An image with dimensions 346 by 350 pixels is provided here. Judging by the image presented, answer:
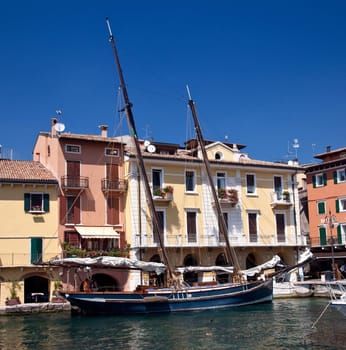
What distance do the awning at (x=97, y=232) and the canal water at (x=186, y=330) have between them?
6786 mm

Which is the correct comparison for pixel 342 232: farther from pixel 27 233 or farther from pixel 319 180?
pixel 27 233

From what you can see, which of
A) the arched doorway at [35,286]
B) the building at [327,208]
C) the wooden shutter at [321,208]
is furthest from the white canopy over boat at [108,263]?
the wooden shutter at [321,208]

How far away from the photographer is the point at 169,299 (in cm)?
3369

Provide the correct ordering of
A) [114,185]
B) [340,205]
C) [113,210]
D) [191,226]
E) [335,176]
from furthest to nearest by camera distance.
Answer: [335,176]
[340,205]
[191,226]
[114,185]
[113,210]

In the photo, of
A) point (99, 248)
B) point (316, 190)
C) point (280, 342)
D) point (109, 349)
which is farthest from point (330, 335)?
point (316, 190)

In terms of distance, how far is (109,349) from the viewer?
71.1ft

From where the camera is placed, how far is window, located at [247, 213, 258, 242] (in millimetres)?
45656

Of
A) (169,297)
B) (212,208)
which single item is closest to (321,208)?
(212,208)

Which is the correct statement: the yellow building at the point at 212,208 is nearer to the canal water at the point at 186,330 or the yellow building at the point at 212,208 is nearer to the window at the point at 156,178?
the window at the point at 156,178

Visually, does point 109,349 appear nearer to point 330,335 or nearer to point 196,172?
point 330,335

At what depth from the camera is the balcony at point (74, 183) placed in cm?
4019

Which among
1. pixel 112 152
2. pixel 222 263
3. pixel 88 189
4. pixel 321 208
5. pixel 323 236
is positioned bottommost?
pixel 222 263

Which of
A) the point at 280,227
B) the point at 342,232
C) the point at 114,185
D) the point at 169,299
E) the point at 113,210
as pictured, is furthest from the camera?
the point at 342,232

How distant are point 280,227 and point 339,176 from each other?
7.93 meters
